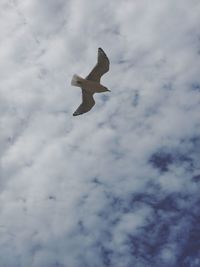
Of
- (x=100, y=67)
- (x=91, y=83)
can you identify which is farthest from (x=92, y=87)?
(x=100, y=67)

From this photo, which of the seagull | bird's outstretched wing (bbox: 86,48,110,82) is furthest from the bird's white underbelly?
bird's outstretched wing (bbox: 86,48,110,82)

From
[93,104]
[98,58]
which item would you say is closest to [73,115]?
[93,104]

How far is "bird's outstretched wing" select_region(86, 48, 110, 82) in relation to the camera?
36.7 metres

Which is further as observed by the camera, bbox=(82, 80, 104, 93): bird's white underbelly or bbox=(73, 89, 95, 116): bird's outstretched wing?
bbox=(73, 89, 95, 116): bird's outstretched wing

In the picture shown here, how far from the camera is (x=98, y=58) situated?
3678 cm

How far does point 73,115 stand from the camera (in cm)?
3850

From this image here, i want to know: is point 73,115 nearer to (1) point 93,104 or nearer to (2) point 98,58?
(1) point 93,104

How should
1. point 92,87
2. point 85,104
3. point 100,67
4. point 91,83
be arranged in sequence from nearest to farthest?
1. point 100,67
2. point 91,83
3. point 92,87
4. point 85,104

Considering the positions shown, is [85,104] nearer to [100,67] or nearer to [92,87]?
[92,87]

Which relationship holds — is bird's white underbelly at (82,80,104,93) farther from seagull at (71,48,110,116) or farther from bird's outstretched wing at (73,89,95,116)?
bird's outstretched wing at (73,89,95,116)

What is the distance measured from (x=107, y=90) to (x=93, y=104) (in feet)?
4.36

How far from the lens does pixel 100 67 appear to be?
121 feet

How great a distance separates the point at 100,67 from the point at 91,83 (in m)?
1.21

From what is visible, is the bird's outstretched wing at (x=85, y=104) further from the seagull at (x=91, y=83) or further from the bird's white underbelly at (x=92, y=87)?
the bird's white underbelly at (x=92, y=87)
